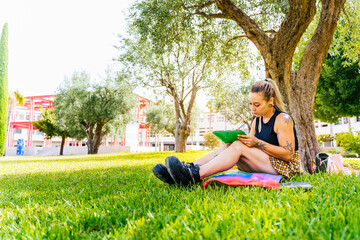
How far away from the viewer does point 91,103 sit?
2005cm

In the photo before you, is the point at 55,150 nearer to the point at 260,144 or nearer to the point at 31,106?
the point at 31,106

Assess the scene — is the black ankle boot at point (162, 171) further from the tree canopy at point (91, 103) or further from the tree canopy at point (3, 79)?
the tree canopy at point (3, 79)

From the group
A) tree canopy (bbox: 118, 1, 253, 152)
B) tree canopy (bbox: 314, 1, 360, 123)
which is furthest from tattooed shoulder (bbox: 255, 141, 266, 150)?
tree canopy (bbox: 314, 1, 360, 123)

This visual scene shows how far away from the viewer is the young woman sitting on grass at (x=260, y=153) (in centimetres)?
265

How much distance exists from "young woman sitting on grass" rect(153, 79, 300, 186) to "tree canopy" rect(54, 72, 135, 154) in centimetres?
1738

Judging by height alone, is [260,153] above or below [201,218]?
above

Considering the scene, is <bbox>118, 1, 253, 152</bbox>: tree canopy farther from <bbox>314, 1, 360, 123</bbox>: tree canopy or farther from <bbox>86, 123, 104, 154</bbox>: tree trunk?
<bbox>86, 123, 104, 154</bbox>: tree trunk

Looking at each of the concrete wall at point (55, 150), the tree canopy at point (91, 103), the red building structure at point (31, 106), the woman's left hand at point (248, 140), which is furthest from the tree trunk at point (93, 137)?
the woman's left hand at point (248, 140)

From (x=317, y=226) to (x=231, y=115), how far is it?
28720mm

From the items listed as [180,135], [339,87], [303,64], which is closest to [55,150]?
[180,135]

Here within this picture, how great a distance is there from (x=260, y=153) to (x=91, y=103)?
19.3 m

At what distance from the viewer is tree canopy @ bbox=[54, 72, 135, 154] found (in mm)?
20047

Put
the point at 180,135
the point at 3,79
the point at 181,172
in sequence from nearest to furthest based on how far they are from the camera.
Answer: the point at 181,172 → the point at 180,135 → the point at 3,79

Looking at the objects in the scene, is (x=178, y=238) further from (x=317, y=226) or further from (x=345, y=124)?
(x=345, y=124)
